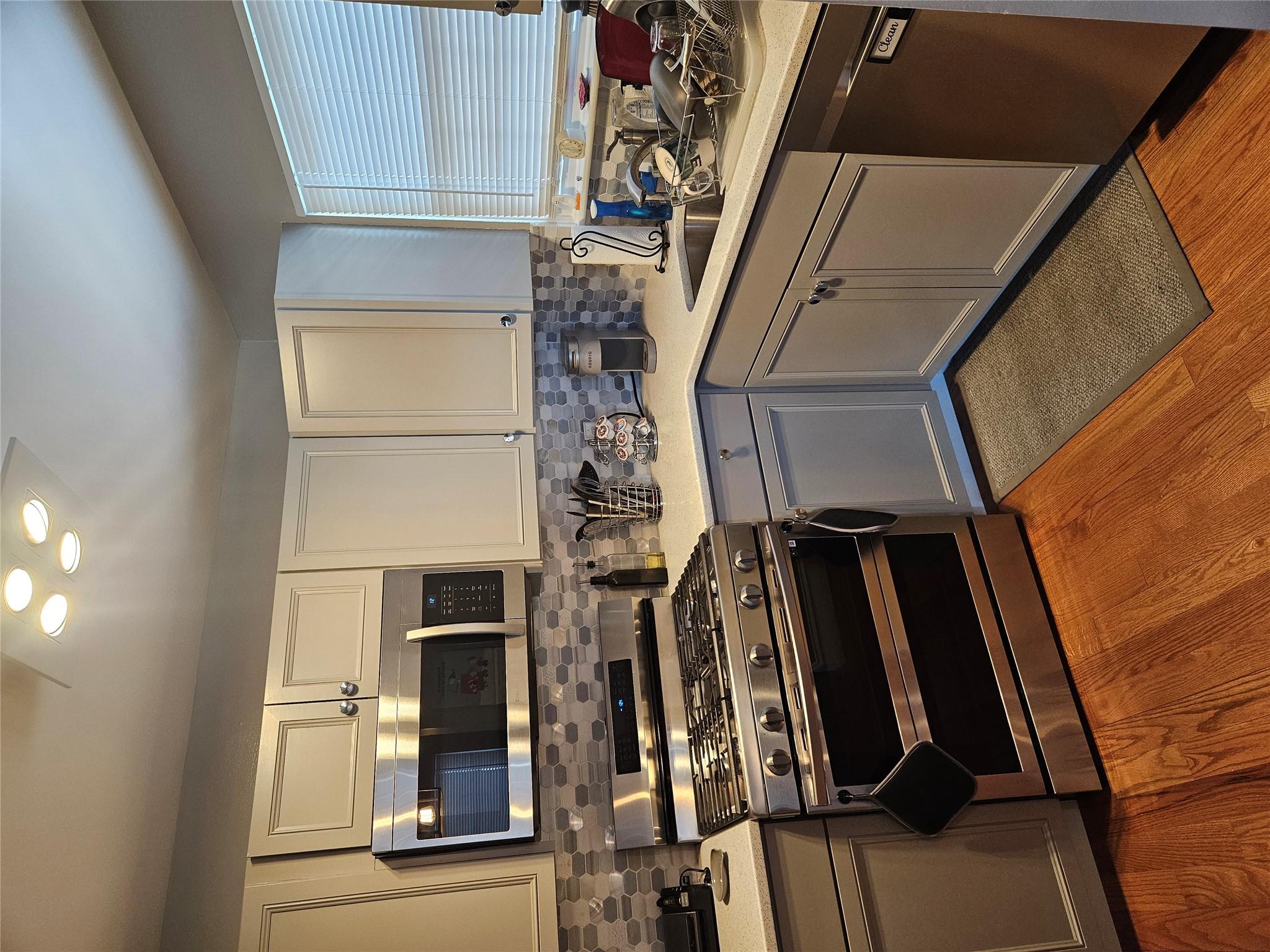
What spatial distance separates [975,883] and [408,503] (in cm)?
189

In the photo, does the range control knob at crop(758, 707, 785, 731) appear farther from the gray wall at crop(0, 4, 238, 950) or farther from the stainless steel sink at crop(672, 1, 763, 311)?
the gray wall at crop(0, 4, 238, 950)

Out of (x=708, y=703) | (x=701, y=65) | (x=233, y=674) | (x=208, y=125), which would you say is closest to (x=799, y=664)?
(x=708, y=703)

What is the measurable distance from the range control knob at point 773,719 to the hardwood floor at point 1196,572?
27.3 inches

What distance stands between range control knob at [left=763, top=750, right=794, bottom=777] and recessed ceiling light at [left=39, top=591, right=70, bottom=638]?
1.40 meters

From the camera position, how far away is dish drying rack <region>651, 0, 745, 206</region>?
1.67 meters

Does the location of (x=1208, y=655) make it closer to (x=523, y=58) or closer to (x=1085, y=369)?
(x=1085, y=369)

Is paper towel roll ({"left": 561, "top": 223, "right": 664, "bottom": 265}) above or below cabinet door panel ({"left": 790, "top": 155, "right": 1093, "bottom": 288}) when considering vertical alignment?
above

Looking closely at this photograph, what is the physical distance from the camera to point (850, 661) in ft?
6.13

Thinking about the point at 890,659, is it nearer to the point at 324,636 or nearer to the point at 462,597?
the point at 462,597

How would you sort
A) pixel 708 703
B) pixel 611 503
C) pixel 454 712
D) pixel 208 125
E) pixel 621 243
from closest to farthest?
pixel 708 703 < pixel 208 125 < pixel 454 712 < pixel 621 243 < pixel 611 503

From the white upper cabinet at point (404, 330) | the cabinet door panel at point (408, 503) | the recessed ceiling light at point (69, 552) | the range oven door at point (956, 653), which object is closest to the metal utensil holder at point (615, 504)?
the cabinet door panel at point (408, 503)

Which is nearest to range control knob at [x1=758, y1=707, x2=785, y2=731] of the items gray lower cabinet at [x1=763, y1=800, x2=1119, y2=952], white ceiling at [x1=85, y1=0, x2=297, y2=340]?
gray lower cabinet at [x1=763, y1=800, x2=1119, y2=952]

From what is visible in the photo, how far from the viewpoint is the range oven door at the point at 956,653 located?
180 cm

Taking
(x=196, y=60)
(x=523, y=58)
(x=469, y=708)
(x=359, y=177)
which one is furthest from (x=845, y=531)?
(x=196, y=60)
